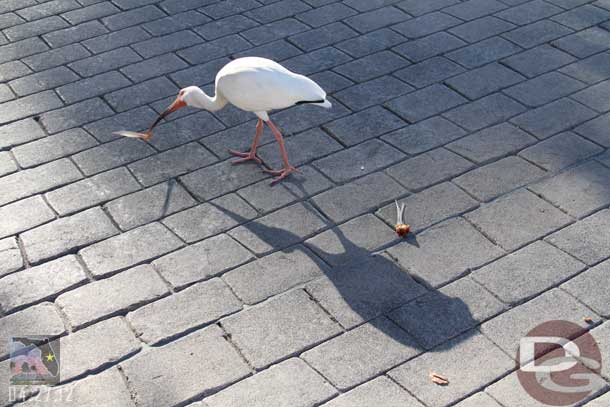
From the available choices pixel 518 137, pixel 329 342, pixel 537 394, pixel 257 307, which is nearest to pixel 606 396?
pixel 537 394

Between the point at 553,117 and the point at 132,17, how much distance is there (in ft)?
11.6

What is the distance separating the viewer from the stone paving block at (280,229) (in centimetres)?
446

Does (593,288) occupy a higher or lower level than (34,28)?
higher

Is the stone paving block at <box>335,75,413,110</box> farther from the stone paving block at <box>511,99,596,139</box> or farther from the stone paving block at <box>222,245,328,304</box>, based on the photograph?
the stone paving block at <box>222,245,328,304</box>

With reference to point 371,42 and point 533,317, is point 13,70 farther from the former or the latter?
point 533,317

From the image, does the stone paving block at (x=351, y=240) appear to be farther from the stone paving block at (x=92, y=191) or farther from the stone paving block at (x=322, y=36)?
the stone paving block at (x=322, y=36)

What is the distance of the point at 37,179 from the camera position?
501cm

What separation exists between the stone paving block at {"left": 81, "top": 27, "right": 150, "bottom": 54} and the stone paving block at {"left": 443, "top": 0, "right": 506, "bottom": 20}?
249 centimetres

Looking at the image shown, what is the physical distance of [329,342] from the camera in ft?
12.6

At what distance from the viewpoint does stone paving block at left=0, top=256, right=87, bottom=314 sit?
4141mm

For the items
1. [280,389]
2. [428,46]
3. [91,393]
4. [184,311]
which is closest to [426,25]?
[428,46]

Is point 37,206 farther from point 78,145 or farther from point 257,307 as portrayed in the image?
point 257,307

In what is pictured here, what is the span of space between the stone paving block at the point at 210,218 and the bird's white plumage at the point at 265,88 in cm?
59

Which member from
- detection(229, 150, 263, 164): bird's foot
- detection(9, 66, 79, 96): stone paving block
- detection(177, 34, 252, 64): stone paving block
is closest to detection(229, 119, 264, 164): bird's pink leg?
detection(229, 150, 263, 164): bird's foot
